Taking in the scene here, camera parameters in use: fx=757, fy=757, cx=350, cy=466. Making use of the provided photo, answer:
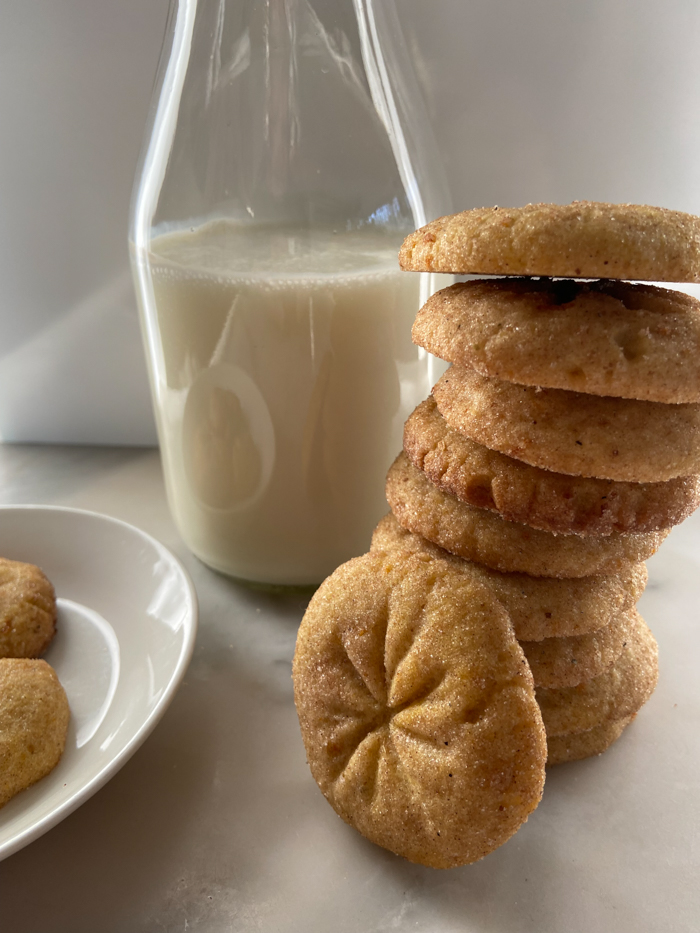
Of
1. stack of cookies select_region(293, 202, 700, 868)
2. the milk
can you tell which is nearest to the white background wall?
the milk

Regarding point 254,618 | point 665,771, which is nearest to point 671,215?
point 665,771

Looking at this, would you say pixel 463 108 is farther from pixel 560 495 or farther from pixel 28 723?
pixel 28 723

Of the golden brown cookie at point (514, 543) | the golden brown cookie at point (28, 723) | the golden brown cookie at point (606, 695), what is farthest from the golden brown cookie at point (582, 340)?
the golden brown cookie at point (28, 723)

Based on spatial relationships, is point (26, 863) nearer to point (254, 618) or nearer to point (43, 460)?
point (254, 618)

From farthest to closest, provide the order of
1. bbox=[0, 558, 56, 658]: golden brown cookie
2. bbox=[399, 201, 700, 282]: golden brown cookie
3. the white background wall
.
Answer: the white background wall
bbox=[0, 558, 56, 658]: golden brown cookie
bbox=[399, 201, 700, 282]: golden brown cookie

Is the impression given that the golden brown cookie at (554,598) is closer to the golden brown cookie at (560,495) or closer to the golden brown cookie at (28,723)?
the golden brown cookie at (560,495)

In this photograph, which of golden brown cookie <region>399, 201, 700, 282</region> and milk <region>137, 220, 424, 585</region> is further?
milk <region>137, 220, 424, 585</region>

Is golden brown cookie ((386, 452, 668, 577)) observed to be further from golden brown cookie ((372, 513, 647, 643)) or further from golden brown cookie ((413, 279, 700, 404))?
golden brown cookie ((413, 279, 700, 404))
